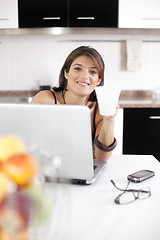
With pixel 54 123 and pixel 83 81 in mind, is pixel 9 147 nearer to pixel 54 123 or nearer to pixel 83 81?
pixel 54 123

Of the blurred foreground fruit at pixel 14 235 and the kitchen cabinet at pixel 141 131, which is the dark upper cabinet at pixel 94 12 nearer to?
the kitchen cabinet at pixel 141 131

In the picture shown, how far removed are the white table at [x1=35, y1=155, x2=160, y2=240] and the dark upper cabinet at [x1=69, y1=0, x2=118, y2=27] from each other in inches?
80.2

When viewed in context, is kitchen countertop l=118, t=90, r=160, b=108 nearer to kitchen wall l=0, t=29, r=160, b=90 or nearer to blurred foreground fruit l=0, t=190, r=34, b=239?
kitchen wall l=0, t=29, r=160, b=90

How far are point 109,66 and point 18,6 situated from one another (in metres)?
1.07

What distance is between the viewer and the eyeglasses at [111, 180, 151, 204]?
1006 millimetres

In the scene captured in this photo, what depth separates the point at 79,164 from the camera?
41.4 inches

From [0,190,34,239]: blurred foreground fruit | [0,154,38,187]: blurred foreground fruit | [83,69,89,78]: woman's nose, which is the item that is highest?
[83,69,89,78]: woman's nose

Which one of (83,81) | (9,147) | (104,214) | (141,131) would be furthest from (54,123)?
(141,131)

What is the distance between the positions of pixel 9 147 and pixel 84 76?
50.9 inches

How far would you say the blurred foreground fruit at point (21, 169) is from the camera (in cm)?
47

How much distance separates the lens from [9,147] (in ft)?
1.77

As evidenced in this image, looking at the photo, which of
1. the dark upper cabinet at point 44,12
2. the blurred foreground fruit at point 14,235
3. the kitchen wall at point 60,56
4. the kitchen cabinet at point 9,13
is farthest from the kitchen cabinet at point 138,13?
the blurred foreground fruit at point 14,235

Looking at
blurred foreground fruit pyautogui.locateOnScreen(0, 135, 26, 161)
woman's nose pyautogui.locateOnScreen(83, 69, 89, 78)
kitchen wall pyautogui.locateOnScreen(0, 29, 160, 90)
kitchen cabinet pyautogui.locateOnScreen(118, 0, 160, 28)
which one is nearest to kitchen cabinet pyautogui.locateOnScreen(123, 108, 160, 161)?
kitchen wall pyautogui.locateOnScreen(0, 29, 160, 90)

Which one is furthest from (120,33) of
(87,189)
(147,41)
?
(87,189)
